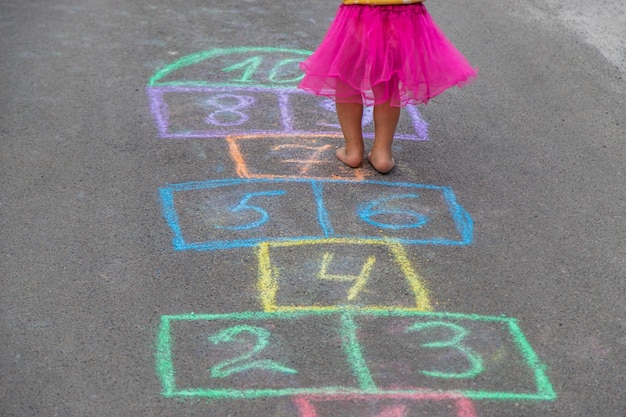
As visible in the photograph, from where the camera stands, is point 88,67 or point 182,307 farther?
point 88,67

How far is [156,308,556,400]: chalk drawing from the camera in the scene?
10.5 feet

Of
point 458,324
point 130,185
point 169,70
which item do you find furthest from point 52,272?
point 169,70

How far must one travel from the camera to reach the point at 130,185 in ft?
15.2

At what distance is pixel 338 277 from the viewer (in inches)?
152

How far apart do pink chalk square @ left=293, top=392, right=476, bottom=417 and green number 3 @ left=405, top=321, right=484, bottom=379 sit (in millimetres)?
127

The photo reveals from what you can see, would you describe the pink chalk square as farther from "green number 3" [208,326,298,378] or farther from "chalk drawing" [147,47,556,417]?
"green number 3" [208,326,298,378]

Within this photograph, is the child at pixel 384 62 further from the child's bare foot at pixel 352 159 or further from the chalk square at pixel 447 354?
the chalk square at pixel 447 354

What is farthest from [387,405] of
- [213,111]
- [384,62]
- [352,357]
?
[213,111]

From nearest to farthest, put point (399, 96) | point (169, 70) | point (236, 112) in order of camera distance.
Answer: point (399, 96)
point (236, 112)
point (169, 70)

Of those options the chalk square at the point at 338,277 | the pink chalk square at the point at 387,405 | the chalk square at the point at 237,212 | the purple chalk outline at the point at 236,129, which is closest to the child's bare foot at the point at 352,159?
the chalk square at the point at 237,212

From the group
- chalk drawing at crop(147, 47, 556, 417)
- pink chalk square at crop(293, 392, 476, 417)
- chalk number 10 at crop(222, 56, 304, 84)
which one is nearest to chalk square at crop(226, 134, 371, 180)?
chalk drawing at crop(147, 47, 556, 417)

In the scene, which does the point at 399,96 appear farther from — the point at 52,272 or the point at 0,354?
the point at 0,354

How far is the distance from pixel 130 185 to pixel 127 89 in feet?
4.38

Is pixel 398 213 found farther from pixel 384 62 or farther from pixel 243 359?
pixel 243 359
